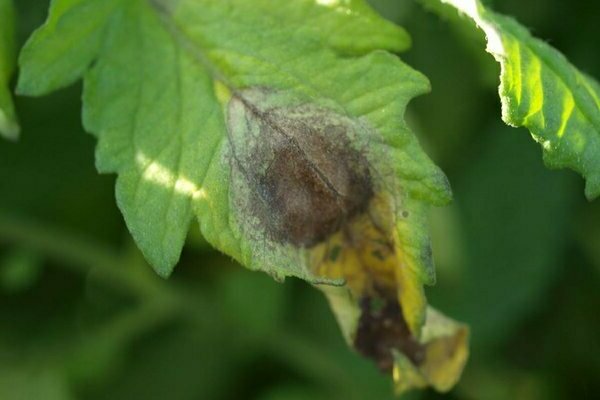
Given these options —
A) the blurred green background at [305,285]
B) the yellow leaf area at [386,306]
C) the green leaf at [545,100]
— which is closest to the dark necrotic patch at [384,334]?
the yellow leaf area at [386,306]

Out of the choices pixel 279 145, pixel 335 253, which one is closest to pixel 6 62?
pixel 279 145

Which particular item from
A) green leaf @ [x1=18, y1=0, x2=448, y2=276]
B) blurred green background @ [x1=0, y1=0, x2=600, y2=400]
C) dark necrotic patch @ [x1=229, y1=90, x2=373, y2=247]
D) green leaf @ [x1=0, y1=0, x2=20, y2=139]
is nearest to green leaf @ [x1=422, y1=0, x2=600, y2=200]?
green leaf @ [x1=18, y1=0, x2=448, y2=276]

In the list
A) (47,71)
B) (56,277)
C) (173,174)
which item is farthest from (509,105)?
(56,277)

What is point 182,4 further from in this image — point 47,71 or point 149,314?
point 149,314

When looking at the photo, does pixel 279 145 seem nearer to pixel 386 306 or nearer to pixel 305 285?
pixel 386 306

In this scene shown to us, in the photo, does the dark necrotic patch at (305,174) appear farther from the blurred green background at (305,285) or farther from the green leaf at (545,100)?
the blurred green background at (305,285)

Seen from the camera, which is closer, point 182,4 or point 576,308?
point 182,4
